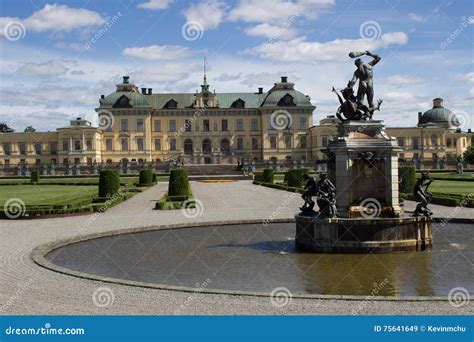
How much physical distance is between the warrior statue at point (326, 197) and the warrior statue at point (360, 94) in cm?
177

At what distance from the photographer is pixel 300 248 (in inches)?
542

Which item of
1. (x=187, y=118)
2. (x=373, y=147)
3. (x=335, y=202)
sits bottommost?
(x=335, y=202)

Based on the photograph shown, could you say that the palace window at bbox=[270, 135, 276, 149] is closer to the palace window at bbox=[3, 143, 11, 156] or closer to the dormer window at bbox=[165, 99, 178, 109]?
the dormer window at bbox=[165, 99, 178, 109]

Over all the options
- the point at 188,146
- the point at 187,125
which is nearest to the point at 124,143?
the point at 188,146

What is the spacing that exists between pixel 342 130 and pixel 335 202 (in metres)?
1.73

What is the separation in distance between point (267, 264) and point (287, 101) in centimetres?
6992

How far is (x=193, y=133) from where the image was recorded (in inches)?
3189

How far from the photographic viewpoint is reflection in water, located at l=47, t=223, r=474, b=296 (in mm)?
9906

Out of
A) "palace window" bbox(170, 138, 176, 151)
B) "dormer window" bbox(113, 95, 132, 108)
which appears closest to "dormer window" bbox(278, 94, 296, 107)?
"palace window" bbox(170, 138, 176, 151)

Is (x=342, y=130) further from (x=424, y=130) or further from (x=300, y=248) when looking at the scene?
(x=424, y=130)

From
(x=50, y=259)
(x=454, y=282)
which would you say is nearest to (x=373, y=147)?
(x=454, y=282)

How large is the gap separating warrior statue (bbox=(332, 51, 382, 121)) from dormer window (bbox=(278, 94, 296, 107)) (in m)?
66.8

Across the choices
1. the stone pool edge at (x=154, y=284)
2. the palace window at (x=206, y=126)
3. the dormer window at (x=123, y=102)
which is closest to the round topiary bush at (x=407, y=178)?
the stone pool edge at (x=154, y=284)

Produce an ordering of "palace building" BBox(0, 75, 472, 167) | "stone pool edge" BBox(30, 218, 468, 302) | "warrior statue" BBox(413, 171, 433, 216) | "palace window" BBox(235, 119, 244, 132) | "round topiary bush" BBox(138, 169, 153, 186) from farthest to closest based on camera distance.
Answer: "palace window" BBox(235, 119, 244, 132)
"palace building" BBox(0, 75, 472, 167)
"round topiary bush" BBox(138, 169, 153, 186)
"warrior statue" BBox(413, 171, 433, 216)
"stone pool edge" BBox(30, 218, 468, 302)
